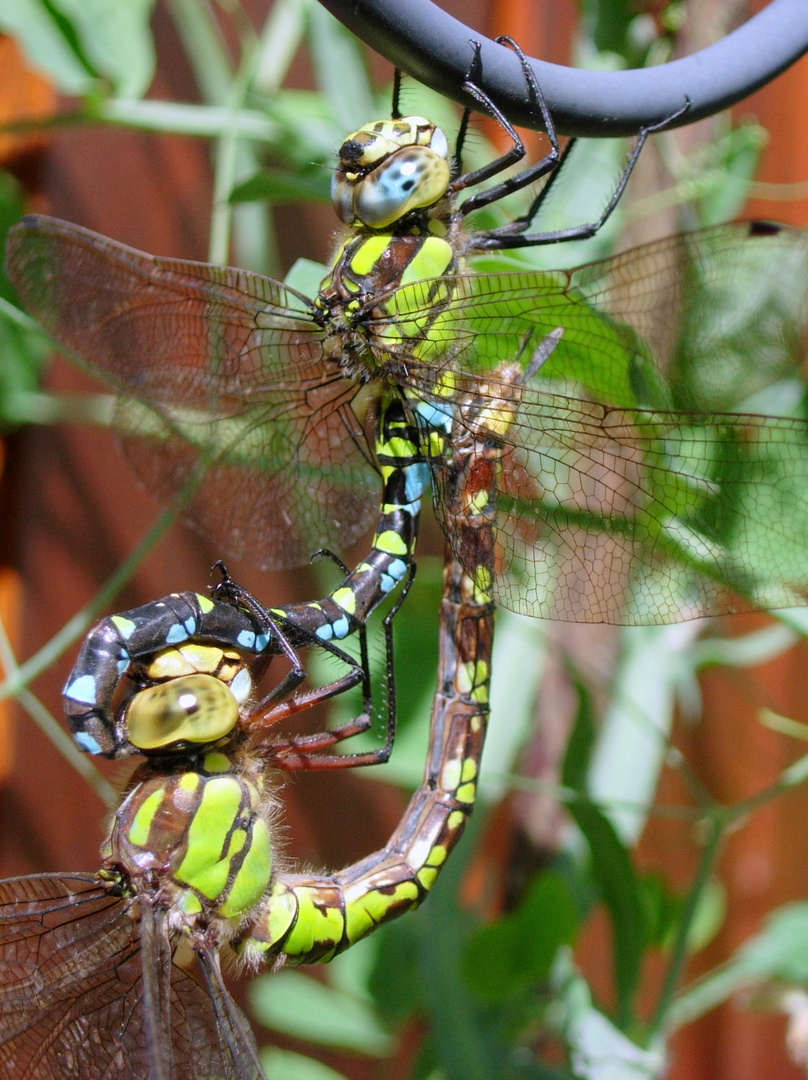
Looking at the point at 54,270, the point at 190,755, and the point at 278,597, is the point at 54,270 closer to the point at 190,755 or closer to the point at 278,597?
the point at 190,755

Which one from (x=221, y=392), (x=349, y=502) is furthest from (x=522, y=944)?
(x=221, y=392)

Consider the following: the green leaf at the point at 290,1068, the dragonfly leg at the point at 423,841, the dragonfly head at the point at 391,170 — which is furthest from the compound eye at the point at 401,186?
the green leaf at the point at 290,1068

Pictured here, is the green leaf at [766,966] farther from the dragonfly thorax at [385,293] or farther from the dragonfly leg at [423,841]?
the dragonfly thorax at [385,293]

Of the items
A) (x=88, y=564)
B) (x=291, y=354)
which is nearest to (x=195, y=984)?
(x=291, y=354)

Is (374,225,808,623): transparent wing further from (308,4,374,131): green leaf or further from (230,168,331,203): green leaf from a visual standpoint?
(308,4,374,131): green leaf

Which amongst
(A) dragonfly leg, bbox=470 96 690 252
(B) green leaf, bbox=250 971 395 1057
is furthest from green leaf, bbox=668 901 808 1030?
(A) dragonfly leg, bbox=470 96 690 252
